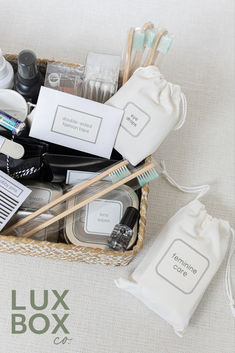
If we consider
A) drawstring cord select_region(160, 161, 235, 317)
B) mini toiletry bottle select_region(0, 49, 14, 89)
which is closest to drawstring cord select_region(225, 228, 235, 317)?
drawstring cord select_region(160, 161, 235, 317)

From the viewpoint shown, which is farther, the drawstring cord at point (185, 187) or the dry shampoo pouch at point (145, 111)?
the drawstring cord at point (185, 187)

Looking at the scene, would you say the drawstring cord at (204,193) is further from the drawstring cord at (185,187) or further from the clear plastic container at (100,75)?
the clear plastic container at (100,75)

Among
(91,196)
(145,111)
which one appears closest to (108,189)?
(91,196)

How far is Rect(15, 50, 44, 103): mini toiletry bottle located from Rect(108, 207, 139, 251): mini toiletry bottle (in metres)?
0.26

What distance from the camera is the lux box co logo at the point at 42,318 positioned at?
2.36 ft

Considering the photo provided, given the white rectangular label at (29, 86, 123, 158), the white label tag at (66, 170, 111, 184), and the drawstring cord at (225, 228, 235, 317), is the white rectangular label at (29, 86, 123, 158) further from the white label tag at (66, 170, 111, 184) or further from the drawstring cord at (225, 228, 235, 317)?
the drawstring cord at (225, 228, 235, 317)

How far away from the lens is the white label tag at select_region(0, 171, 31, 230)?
2.08 feet

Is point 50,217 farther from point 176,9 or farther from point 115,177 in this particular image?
point 176,9

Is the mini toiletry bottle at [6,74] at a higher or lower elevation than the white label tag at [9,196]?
higher

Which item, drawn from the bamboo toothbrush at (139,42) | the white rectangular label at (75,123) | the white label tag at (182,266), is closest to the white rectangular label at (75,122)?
the white rectangular label at (75,123)

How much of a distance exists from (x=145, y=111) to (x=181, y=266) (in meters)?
0.27

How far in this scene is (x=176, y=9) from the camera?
3.01 feet

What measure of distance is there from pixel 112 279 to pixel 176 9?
616 mm

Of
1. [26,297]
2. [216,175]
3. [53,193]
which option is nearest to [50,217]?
[53,193]
